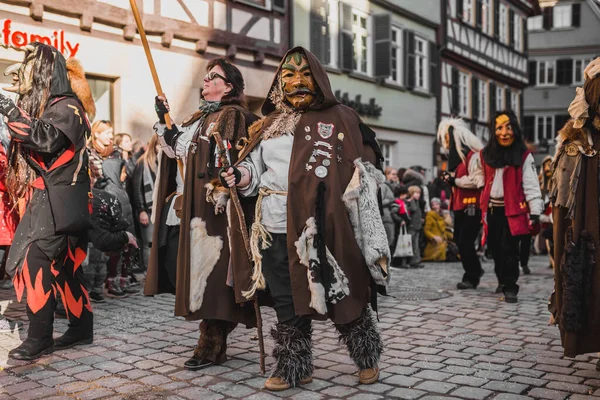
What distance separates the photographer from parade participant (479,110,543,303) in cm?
748

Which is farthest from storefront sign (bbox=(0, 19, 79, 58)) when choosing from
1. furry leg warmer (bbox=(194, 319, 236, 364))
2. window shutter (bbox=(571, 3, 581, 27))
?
window shutter (bbox=(571, 3, 581, 27))

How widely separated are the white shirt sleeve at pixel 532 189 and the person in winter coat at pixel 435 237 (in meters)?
5.04

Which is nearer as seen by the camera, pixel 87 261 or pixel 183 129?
pixel 183 129

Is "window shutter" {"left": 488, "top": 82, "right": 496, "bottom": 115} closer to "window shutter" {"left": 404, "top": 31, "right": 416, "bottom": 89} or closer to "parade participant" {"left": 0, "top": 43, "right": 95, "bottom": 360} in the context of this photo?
"window shutter" {"left": 404, "top": 31, "right": 416, "bottom": 89}

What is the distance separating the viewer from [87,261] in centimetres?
714

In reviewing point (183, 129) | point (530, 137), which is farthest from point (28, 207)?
point (530, 137)

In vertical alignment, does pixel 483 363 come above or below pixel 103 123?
below

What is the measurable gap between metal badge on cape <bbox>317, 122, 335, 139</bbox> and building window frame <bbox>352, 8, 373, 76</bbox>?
48.0ft

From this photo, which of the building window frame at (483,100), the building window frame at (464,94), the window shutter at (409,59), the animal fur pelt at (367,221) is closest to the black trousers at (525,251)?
the animal fur pelt at (367,221)

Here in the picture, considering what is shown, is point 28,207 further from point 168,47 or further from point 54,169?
point 168,47

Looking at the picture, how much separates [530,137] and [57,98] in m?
39.4

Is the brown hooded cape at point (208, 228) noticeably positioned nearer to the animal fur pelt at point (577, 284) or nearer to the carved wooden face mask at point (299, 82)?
the carved wooden face mask at point (299, 82)

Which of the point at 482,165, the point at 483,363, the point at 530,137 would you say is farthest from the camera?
the point at 530,137

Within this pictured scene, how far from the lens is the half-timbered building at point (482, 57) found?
76.6ft
